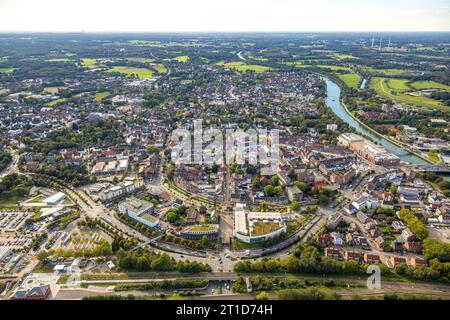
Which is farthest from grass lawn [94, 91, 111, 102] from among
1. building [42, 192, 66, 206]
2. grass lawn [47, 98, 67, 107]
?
building [42, 192, 66, 206]

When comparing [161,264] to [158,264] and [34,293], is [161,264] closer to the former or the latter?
[158,264]

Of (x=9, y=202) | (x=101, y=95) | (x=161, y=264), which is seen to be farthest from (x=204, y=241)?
(x=101, y=95)

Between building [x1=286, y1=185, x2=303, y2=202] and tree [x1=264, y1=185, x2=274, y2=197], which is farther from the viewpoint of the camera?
tree [x1=264, y1=185, x2=274, y2=197]

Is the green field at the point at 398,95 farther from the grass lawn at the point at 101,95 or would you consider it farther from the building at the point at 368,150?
the grass lawn at the point at 101,95

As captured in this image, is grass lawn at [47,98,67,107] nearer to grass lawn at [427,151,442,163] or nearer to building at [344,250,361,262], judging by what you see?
building at [344,250,361,262]

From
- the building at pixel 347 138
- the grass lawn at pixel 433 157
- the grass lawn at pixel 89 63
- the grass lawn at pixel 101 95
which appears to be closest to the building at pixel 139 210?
A: the building at pixel 347 138
